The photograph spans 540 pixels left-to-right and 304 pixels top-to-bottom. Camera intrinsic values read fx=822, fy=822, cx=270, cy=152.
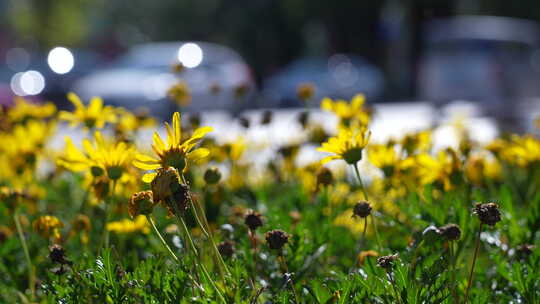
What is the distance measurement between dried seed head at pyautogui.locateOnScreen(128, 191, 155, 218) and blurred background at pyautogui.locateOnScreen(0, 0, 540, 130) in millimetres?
1848

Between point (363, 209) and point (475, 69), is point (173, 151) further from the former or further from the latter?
point (475, 69)

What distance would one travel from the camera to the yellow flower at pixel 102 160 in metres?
1.82

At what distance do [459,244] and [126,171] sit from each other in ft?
2.58

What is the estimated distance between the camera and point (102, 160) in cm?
184

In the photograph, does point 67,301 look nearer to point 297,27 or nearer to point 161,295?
point 161,295

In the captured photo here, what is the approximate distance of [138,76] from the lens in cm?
1433

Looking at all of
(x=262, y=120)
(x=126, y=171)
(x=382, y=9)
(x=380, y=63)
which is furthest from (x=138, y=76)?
(x=380, y=63)

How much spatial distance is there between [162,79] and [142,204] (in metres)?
12.6

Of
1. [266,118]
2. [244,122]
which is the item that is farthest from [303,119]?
[244,122]

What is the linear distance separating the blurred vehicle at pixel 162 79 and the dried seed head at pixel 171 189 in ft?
35.8

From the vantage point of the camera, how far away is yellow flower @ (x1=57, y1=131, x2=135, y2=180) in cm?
182

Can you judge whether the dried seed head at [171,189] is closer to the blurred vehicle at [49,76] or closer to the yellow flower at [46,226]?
the yellow flower at [46,226]

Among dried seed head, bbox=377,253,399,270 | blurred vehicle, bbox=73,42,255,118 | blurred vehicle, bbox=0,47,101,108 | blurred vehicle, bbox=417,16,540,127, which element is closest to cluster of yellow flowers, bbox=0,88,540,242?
dried seed head, bbox=377,253,399,270

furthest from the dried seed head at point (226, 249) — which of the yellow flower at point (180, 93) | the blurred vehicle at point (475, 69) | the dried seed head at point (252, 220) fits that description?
the blurred vehicle at point (475, 69)
